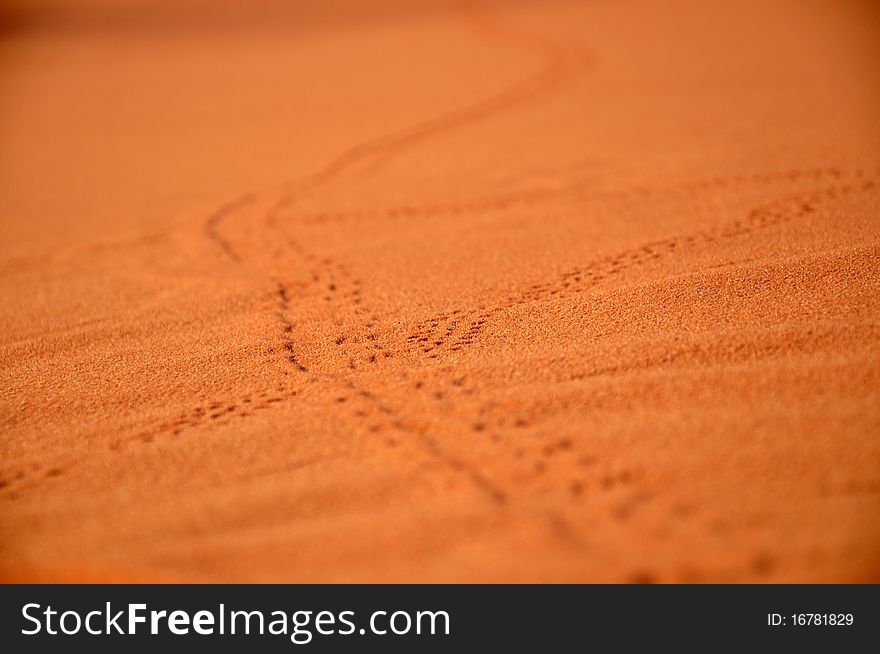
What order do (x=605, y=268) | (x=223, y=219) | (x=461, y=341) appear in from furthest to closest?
(x=223, y=219) → (x=605, y=268) → (x=461, y=341)

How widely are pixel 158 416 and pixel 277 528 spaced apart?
2.82 ft

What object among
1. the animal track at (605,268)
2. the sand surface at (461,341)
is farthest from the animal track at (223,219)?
the animal track at (605,268)

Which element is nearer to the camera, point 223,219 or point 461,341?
point 461,341

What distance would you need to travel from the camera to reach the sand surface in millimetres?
2205

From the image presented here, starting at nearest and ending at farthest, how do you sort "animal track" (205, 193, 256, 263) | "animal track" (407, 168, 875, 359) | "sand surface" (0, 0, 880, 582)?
1. "sand surface" (0, 0, 880, 582)
2. "animal track" (407, 168, 875, 359)
3. "animal track" (205, 193, 256, 263)

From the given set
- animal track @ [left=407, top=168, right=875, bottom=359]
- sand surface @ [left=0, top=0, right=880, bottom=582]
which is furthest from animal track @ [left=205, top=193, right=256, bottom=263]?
animal track @ [left=407, top=168, right=875, bottom=359]

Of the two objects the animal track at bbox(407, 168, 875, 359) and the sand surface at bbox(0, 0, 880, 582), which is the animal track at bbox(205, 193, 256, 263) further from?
the animal track at bbox(407, 168, 875, 359)

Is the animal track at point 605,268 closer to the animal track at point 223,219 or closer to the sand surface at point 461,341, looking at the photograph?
the sand surface at point 461,341

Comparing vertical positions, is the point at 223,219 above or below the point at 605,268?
above

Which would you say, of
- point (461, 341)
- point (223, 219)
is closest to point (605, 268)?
point (461, 341)

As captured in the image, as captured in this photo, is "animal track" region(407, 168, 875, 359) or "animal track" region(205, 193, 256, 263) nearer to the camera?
"animal track" region(407, 168, 875, 359)

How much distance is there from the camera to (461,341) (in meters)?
3.13

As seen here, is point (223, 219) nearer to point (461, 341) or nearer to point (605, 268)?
point (461, 341)

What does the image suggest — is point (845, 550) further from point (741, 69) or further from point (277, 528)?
point (741, 69)
